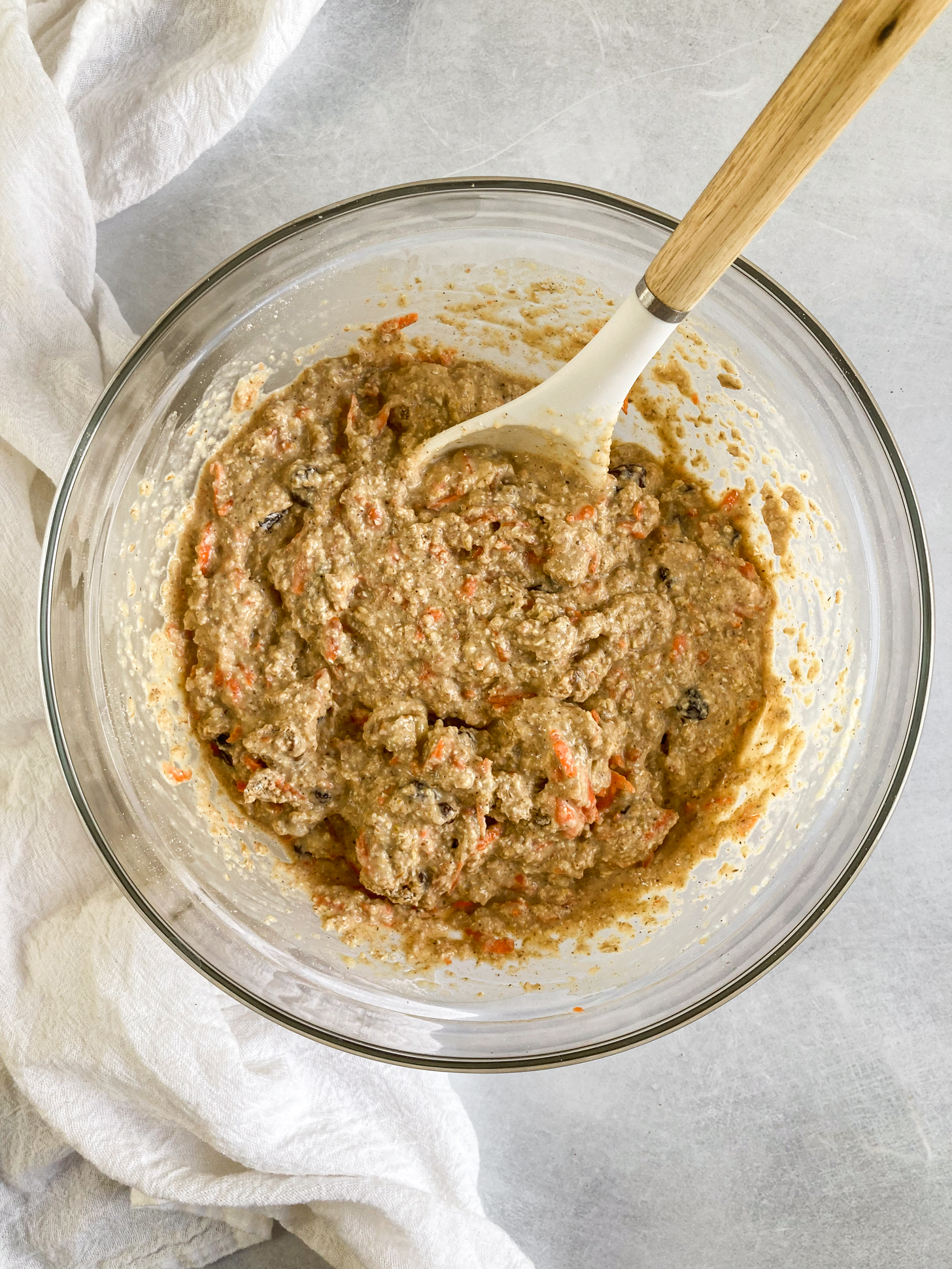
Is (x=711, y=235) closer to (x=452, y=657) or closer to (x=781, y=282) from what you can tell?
(x=781, y=282)

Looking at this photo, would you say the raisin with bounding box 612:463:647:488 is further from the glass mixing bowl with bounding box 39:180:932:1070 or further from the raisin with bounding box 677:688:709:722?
the raisin with bounding box 677:688:709:722

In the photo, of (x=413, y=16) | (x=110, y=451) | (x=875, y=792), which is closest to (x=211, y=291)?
(x=110, y=451)

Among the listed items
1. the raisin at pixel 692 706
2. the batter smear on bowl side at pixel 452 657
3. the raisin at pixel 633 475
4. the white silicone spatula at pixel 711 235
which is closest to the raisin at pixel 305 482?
the batter smear on bowl side at pixel 452 657

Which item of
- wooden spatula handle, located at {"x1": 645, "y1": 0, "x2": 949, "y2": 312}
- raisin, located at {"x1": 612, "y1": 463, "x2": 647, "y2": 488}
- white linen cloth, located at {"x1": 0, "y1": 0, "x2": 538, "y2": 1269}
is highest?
wooden spatula handle, located at {"x1": 645, "y1": 0, "x2": 949, "y2": 312}

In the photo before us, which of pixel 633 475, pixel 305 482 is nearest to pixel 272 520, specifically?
→ pixel 305 482

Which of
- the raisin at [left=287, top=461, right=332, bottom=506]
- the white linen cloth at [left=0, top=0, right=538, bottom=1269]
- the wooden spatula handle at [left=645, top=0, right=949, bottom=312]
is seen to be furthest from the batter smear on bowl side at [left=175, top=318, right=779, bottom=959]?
the wooden spatula handle at [left=645, top=0, right=949, bottom=312]

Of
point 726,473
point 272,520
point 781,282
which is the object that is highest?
point 781,282

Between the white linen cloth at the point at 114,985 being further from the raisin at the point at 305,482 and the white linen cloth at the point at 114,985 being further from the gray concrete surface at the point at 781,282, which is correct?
the raisin at the point at 305,482
